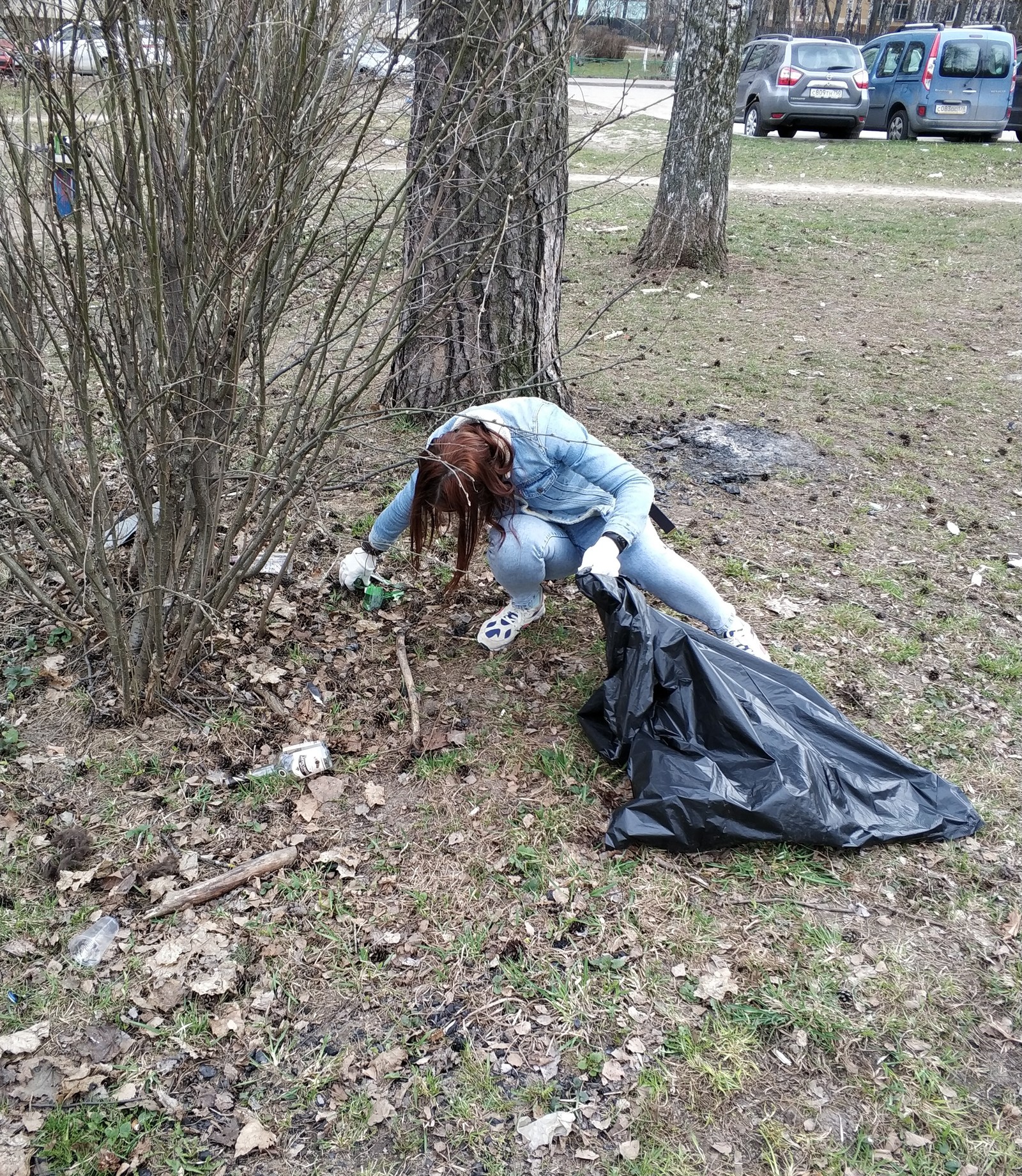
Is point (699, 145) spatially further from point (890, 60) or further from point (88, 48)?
point (890, 60)

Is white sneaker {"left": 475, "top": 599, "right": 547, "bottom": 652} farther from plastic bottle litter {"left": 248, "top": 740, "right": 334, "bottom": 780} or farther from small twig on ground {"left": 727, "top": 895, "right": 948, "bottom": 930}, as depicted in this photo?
small twig on ground {"left": 727, "top": 895, "right": 948, "bottom": 930}

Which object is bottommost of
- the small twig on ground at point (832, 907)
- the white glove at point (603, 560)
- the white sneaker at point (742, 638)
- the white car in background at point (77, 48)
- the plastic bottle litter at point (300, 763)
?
the small twig on ground at point (832, 907)

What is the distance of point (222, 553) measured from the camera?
2850mm

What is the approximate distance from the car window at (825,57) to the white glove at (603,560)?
15.1 metres

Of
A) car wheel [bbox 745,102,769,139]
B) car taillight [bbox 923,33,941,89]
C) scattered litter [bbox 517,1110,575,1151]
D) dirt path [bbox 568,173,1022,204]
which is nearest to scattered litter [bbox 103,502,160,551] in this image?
scattered litter [bbox 517,1110,575,1151]

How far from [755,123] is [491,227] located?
14.1m

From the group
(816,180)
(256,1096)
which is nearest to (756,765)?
(256,1096)

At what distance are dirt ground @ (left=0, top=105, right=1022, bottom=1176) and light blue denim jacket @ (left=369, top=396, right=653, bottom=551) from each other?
11.8 inches

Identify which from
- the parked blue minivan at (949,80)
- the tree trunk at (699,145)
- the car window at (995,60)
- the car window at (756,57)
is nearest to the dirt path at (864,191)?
A: the tree trunk at (699,145)

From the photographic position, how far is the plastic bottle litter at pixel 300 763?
2.78m

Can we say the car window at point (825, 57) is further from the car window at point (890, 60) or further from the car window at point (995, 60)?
the car window at point (995, 60)

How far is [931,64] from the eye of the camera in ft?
47.4

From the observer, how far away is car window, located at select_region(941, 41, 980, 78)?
46.5 feet

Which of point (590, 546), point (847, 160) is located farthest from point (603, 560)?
point (847, 160)
